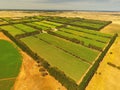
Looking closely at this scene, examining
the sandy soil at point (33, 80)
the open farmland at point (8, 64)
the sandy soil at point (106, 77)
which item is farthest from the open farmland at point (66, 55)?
the open farmland at point (8, 64)

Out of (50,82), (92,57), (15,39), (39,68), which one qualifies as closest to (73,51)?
(92,57)

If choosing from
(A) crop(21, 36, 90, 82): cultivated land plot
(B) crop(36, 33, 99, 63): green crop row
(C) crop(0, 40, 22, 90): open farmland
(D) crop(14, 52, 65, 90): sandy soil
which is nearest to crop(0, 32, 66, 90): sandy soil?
(D) crop(14, 52, 65, 90): sandy soil

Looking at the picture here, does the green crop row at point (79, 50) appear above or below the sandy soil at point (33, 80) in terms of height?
below

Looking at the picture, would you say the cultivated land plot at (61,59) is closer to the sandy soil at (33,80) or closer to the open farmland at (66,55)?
the open farmland at (66,55)

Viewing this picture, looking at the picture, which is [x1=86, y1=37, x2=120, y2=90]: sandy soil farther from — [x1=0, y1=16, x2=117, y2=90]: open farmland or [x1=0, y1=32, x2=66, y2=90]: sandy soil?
[x1=0, y1=32, x2=66, y2=90]: sandy soil

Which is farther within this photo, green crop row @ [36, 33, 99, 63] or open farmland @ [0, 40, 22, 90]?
green crop row @ [36, 33, 99, 63]

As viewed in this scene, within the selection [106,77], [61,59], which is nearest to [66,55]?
[61,59]
